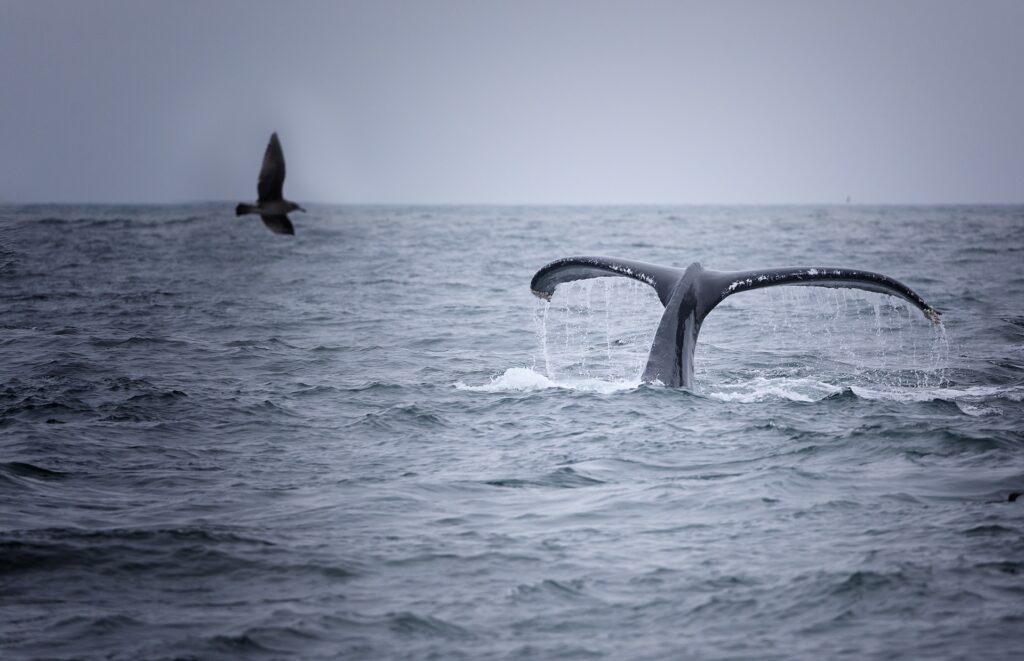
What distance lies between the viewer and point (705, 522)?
9.05m

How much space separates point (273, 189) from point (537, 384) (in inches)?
194

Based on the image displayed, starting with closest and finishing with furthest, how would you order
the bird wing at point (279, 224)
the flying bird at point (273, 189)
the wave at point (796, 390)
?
1. the bird wing at point (279, 224)
2. the flying bird at point (273, 189)
3. the wave at point (796, 390)

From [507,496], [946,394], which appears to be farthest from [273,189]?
[946,394]

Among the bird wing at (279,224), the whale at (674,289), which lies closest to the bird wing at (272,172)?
the bird wing at (279,224)

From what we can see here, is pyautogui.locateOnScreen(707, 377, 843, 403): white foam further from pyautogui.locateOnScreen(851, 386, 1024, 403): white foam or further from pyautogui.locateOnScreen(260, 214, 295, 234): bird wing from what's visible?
pyautogui.locateOnScreen(260, 214, 295, 234): bird wing

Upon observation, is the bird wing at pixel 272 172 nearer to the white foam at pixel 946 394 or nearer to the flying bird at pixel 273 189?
the flying bird at pixel 273 189

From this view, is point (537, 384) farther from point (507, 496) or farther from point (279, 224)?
point (507, 496)

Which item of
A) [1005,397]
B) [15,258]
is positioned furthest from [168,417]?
[15,258]

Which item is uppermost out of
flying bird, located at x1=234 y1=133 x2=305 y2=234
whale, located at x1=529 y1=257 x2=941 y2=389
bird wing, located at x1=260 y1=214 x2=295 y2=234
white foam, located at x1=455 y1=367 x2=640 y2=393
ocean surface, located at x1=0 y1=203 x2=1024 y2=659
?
flying bird, located at x1=234 y1=133 x2=305 y2=234

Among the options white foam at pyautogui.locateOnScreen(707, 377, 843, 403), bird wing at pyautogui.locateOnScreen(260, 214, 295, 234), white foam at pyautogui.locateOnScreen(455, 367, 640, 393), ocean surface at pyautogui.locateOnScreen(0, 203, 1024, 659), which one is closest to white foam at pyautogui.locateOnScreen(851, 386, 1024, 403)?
ocean surface at pyautogui.locateOnScreen(0, 203, 1024, 659)

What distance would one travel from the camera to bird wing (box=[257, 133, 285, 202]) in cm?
1152

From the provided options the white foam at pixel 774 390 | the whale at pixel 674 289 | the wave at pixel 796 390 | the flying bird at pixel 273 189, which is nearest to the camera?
the flying bird at pixel 273 189

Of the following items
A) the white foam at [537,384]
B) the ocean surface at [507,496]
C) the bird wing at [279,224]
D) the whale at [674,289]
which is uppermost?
the bird wing at [279,224]

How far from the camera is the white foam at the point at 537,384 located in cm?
1455
